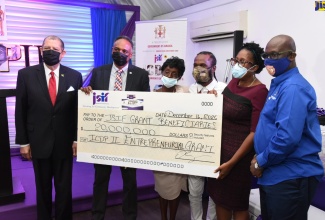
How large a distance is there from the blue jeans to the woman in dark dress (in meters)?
0.32

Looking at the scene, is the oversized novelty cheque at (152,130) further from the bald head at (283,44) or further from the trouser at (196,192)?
the bald head at (283,44)

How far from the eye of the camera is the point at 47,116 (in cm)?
223

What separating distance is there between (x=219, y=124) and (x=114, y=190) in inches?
69.1

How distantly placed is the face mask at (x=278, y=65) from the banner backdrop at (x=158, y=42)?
259cm

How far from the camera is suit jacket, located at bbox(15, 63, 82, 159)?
7.28 ft

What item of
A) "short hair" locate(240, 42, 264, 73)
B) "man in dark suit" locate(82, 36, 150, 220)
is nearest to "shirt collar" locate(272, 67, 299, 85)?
"short hair" locate(240, 42, 264, 73)

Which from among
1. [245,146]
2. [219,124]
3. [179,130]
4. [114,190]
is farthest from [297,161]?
[114,190]

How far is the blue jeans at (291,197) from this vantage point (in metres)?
Result: 1.48

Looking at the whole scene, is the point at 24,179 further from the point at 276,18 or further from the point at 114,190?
the point at 276,18

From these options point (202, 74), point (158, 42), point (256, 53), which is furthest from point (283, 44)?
point (158, 42)

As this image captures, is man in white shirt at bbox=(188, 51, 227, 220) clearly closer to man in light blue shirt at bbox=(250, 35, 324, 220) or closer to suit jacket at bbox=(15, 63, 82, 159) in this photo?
man in light blue shirt at bbox=(250, 35, 324, 220)

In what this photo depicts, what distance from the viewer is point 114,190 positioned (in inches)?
125

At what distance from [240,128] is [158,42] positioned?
9.15ft

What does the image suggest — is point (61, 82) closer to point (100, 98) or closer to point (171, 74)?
point (100, 98)
